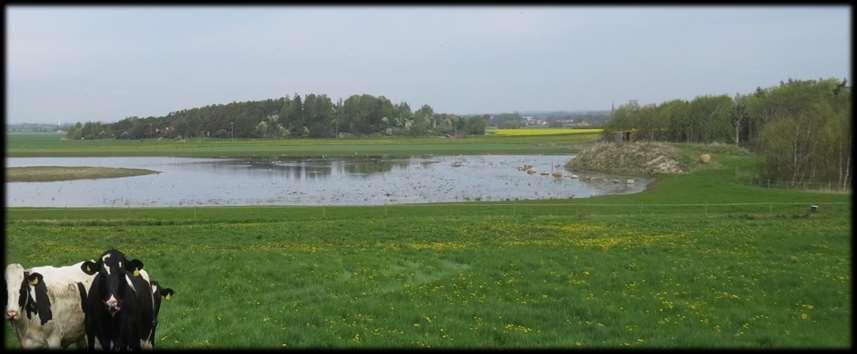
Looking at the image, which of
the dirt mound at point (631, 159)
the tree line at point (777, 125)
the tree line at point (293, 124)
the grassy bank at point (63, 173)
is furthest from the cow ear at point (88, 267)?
the tree line at point (293, 124)

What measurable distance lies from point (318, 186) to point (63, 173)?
108 feet

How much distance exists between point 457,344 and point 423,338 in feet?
2.27

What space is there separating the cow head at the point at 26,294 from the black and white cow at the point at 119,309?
0.60 meters

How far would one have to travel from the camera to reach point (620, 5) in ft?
9.32

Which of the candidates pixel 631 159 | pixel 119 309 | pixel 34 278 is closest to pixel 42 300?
pixel 34 278

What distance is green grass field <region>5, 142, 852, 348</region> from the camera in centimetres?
1122

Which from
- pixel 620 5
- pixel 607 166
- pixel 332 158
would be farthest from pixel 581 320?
pixel 332 158

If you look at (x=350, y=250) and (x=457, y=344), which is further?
(x=350, y=250)

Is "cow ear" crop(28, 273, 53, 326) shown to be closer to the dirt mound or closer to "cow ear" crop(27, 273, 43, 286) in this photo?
"cow ear" crop(27, 273, 43, 286)

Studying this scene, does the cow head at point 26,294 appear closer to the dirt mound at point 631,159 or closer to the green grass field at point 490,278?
the green grass field at point 490,278

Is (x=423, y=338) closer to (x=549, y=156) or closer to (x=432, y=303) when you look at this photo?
(x=432, y=303)

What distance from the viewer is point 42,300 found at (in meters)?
9.49

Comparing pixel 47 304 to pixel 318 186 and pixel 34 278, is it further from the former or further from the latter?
pixel 318 186

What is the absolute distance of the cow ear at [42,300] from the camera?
9.42 metres
